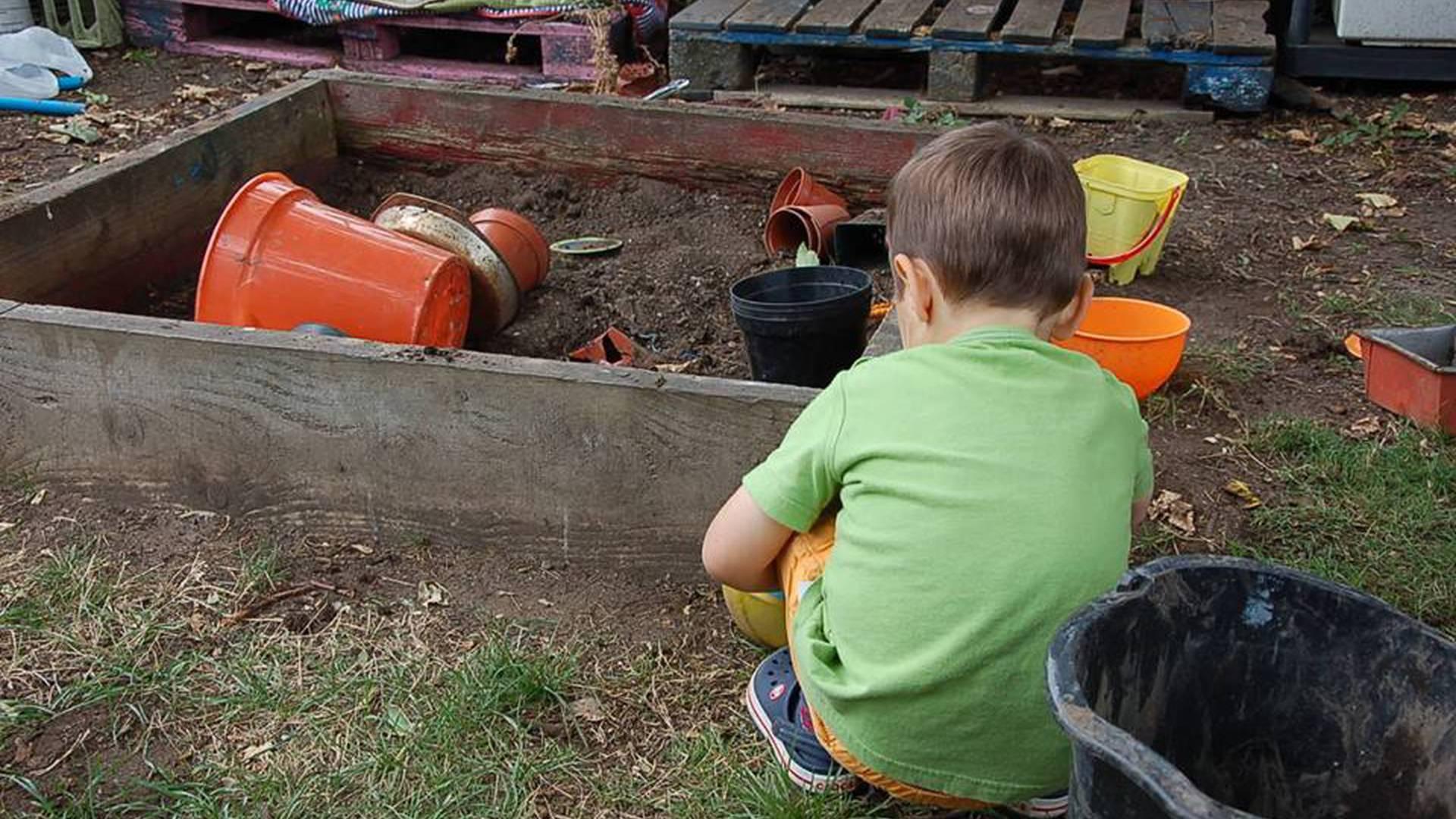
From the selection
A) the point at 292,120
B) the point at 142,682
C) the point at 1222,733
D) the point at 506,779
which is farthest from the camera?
the point at 292,120

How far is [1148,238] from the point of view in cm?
366

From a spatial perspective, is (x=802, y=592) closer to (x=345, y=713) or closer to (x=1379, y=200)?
(x=345, y=713)

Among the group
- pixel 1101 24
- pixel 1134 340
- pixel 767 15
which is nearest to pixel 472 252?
pixel 1134 340

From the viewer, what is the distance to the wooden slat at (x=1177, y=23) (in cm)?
537

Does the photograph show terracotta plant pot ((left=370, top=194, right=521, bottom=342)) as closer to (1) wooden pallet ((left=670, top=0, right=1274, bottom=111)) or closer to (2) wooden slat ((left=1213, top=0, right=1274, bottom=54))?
(1) wooden pallet ((left=670, top=0, right=1274, bottom=111))

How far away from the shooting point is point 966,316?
1.89 meters

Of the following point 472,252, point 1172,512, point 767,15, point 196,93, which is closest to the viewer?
point 1172,512

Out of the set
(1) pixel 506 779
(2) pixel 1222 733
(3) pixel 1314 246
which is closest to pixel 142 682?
(1) pixel 506 779

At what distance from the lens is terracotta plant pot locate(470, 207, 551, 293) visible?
12.1ft

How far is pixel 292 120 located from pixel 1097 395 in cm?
303

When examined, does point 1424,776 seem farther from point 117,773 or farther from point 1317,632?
point 117,773

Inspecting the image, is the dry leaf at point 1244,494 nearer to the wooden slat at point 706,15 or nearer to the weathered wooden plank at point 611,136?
the weathered wooden plank at point 611,136

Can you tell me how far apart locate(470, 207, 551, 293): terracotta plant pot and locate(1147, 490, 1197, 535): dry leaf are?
1634 mm

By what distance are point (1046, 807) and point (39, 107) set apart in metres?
5.28
